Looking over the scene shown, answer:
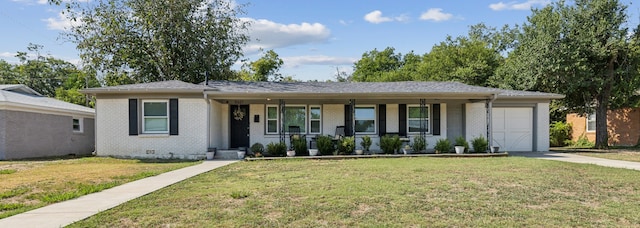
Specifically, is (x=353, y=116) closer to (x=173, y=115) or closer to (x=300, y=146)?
(x=300, y=146)

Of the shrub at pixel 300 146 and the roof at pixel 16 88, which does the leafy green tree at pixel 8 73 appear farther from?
the shrub at pixel 300 146

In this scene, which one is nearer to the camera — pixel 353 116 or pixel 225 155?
pixel 225 155

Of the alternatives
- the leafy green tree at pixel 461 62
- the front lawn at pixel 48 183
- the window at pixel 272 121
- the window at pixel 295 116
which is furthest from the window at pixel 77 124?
the leafy green tree at pixel 461 62

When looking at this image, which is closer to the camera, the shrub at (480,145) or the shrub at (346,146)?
the shrub at (346,146)

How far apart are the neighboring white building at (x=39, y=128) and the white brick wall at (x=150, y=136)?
284 cm

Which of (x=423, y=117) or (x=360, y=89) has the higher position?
(x=360, y=89)

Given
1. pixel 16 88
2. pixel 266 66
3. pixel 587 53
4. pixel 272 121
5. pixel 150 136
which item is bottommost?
Result: pixel 150 136

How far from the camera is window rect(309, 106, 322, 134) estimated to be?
661 inches

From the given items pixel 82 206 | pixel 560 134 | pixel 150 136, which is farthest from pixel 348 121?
pixel 560 134

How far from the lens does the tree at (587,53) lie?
17.8 m

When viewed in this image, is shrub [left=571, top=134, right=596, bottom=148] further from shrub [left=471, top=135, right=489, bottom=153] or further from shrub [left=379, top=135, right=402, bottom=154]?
shrub [left=379, top=135, right=402, bottom=154]

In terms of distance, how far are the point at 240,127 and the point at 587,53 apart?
15211 millimetres

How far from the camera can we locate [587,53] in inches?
714

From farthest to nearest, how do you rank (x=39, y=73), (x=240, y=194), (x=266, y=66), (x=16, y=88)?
1. (x=39, y=73)
2. (x=266, y=66)
3. (x=16, y=88)
4. (x=240, y=194)
